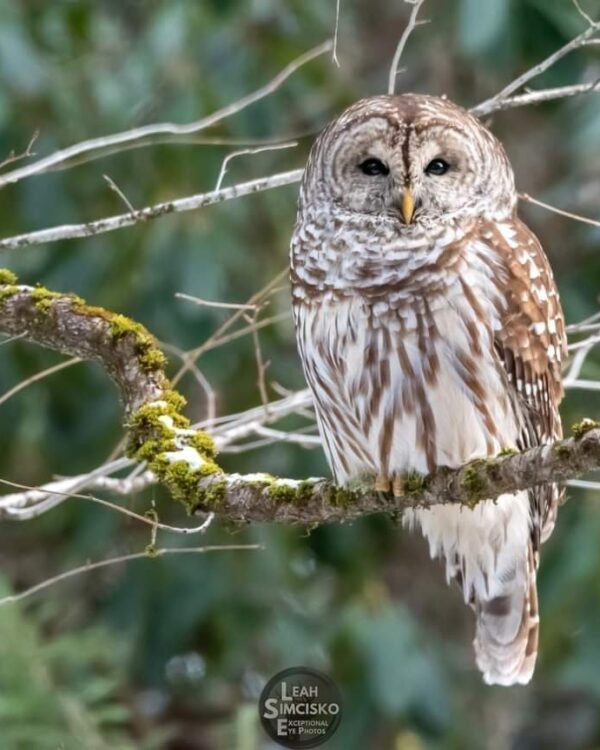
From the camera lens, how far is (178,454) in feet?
13.2

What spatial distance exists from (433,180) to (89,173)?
3.12m

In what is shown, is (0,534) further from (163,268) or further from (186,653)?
(163,268)

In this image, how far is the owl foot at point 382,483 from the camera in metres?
4.26

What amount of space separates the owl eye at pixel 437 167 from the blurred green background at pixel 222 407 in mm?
2052

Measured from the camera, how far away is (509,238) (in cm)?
451

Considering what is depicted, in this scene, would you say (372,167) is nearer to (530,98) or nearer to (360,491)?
(530,98)

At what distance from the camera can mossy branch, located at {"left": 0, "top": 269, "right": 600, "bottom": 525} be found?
12.9 feet

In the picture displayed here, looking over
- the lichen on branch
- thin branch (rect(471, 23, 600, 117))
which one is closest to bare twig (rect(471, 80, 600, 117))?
thin branch (rect(471, 23, 600, 117))

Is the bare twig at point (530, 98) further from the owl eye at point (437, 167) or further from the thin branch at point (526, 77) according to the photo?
the owl eye at point (437, 167)

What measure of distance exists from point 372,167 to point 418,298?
1.45ft

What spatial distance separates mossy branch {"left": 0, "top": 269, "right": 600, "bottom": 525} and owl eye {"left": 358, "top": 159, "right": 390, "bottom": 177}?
0.80 metres

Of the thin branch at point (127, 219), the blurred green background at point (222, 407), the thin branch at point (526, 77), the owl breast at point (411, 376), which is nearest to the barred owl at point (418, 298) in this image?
the owl breast at point (411, 376)

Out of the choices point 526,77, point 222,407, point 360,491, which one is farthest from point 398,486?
point 222,407

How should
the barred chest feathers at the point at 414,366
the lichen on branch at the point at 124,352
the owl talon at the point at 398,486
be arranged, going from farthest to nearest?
the barred chest feathers at the point at 414,366 < the owl talon at the point at 398,486 < the lichen on branch at the point at 124,352
